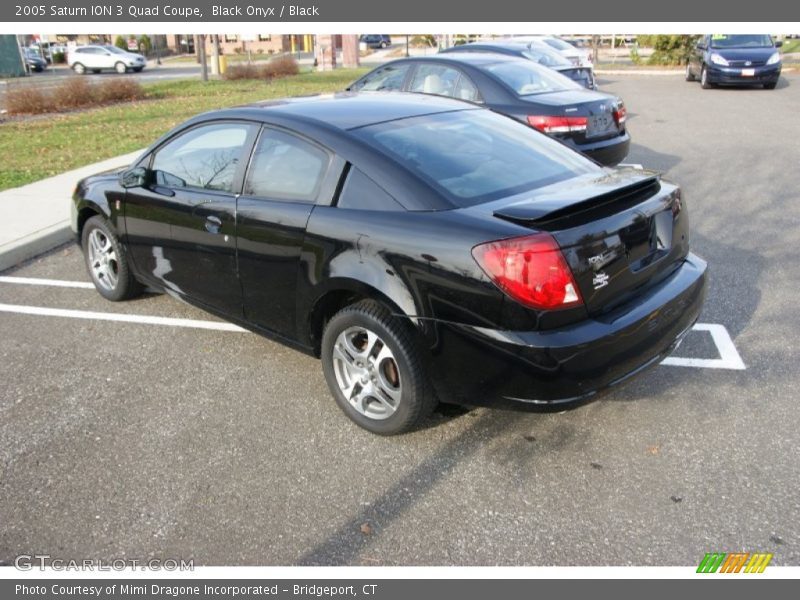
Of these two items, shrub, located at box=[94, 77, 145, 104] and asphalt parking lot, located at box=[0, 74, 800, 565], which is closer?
asphalt parking lot, located at box=[0, 74, 800, 565]

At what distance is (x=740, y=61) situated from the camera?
18.3 meters

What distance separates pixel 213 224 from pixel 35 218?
4551 mm

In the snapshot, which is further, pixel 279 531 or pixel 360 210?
pixel 360 210

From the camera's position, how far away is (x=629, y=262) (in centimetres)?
319

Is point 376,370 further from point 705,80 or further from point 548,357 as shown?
point 705,80

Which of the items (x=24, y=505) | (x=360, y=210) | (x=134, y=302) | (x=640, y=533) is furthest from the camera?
(x=134, y=302)

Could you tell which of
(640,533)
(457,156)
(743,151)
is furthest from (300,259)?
(743,151)

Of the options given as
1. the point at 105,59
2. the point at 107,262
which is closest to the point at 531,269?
the point at 107,262

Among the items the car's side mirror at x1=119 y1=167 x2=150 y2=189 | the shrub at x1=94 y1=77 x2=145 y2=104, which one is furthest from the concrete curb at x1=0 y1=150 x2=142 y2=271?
the shrub at x1=94 y1=77 x2=145 y2=104

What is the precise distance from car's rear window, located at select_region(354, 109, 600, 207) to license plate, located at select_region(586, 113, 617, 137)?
12.1 ft

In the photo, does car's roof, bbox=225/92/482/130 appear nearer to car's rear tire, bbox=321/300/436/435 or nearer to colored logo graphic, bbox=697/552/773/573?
car's rear tire, bbox=321/300/436/435

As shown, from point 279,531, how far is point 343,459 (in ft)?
1.84

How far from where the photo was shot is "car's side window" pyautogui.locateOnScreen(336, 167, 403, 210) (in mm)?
3320

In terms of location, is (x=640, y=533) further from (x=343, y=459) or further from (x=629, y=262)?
(x=343, y=459)
